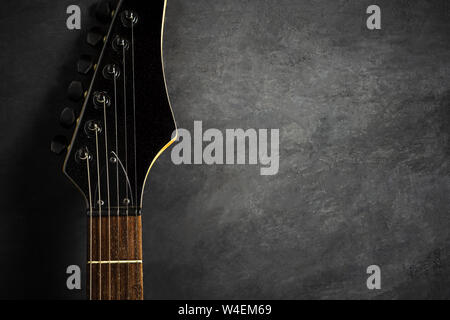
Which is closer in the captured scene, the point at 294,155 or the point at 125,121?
the point at 125,121

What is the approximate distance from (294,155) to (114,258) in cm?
57

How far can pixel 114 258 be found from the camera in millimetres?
891

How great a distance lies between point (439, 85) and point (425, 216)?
1.26 ft

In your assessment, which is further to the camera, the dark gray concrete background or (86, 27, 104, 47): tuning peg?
the dark gray concrete background

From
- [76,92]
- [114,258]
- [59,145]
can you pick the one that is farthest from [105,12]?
[114,258]

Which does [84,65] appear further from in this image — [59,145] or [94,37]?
[59,145]

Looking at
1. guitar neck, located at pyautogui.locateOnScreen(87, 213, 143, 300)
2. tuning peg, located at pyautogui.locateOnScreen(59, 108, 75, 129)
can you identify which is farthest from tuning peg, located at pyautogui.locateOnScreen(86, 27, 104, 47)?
guitar neck, located at pyautogui.locateOnScreen(87, 213, 143, 300)

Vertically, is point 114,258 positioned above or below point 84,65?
below

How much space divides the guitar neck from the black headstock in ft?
0.13

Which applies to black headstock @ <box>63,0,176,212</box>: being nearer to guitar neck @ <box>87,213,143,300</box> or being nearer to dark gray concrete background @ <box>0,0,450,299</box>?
guitar neck @ <box>87,213,143,300</box>

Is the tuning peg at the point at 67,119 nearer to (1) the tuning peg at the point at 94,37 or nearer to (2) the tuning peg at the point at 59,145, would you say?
(2) the tuning peg at the point at 59,145

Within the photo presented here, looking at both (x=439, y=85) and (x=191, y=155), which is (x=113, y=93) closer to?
(x=191, y=155)

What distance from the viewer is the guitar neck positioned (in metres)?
0.88

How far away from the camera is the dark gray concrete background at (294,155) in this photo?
3.63 feet
